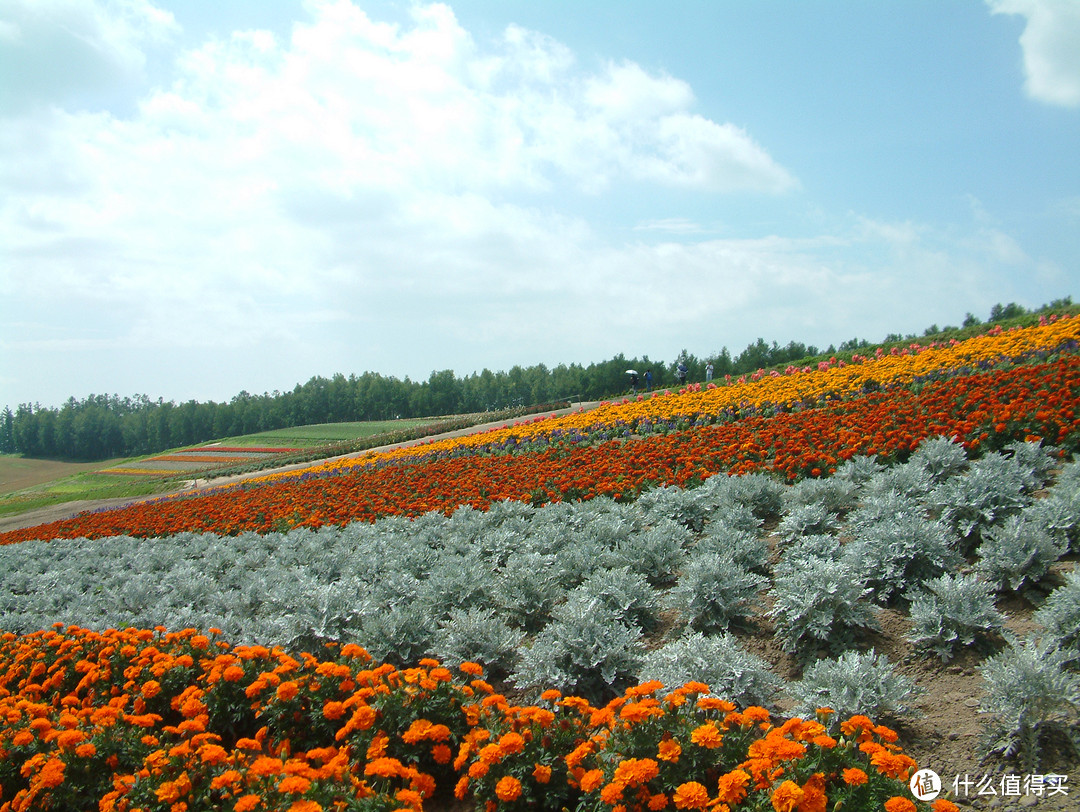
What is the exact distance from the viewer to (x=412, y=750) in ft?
10.5

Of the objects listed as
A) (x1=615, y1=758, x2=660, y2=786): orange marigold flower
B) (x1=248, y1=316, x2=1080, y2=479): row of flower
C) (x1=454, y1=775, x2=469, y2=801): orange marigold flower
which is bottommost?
(x1=454, y1=775, x2=469, y2=801): orange marigold flower

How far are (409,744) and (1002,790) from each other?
280cm

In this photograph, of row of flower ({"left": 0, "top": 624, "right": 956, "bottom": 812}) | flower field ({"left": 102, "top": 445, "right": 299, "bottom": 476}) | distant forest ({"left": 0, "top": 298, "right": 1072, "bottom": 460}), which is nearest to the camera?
row of flower ({"left": 0, "top": 624, "right": 956, "bottom": 812})

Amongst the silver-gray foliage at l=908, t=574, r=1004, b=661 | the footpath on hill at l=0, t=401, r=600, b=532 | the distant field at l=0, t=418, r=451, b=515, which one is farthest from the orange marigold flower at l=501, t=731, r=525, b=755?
the distant field at l=0, t=418, r=451, b=515

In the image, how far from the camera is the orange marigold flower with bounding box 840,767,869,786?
226 centimetres

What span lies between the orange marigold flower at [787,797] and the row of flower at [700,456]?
520cm

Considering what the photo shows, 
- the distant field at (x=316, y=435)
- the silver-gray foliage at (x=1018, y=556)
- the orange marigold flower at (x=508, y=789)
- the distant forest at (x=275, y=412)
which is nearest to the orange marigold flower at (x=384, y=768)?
the orange marigold flower at (x=508, y=789)

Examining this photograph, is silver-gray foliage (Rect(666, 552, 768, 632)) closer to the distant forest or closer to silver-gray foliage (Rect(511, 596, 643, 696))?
silver-gray foliage (Rect(511, 596, 643, 696))

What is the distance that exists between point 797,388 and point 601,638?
35.7 feet

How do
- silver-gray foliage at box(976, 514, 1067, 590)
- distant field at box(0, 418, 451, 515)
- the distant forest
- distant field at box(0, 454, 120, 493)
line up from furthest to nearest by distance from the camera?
1. the distant forest
2. distant field at box(0, 454, 120, 493)
3. distant field at box(0, 418, 451, 515)
4. silver-gray foliage at box(976, 514, 1067, 590)

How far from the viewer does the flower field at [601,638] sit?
2.71 meters

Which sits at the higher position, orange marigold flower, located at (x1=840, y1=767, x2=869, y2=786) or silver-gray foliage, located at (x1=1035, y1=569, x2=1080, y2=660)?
silver-gray foliage, located at (x1=1035, y1=569, x2=1080, y2=660)

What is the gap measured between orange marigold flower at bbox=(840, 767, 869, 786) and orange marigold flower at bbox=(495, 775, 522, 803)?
51.0 inches

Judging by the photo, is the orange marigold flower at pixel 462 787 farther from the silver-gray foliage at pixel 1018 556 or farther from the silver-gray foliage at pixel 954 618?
the silver-gray foliage at pixel 1018 556
